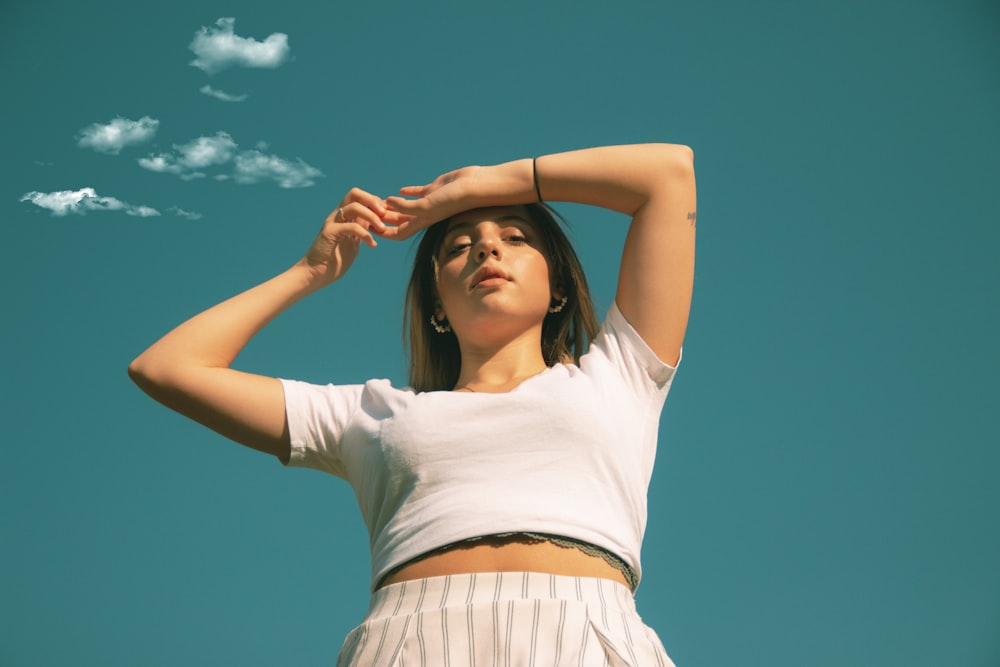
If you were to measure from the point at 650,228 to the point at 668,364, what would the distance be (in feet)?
1.37

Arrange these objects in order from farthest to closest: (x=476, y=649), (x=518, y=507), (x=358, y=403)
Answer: (x=358, y=403)
(x=518, y=507)
(x=476, y=649)

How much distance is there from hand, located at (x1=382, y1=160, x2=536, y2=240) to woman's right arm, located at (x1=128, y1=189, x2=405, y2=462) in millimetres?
72

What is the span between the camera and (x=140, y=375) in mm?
3244

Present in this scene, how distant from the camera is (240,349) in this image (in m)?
3.36

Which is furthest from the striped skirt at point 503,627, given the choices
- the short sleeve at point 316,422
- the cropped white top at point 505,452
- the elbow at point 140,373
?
the elbow at point 140,373

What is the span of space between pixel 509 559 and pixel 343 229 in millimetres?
1347

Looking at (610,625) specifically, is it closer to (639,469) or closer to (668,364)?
(639,469)

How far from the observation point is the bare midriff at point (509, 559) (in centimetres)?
264

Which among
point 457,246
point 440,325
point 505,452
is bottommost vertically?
point 505,452

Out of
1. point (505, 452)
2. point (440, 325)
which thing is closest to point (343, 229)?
point (440, 325)

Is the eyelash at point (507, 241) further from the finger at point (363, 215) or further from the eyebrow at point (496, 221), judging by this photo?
the finger at point (363, 215)

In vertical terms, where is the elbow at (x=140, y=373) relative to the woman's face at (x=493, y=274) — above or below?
below

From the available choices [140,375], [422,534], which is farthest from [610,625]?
[140,375]

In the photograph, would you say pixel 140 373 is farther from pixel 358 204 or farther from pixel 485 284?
pixel 485 284
